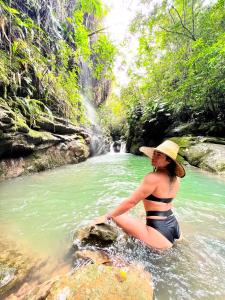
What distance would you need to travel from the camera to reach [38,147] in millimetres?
7586

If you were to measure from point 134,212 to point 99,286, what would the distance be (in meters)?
2.42

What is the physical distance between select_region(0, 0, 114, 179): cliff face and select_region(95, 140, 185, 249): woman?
4708mm

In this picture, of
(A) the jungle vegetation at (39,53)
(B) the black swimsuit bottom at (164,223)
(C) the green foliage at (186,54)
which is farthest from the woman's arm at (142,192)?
(C) the green foliage at (186,54)

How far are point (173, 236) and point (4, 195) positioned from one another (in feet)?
12.9

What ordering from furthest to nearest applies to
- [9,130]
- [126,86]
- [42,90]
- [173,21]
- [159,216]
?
1. [126,86]
2. [173,21]
3. [42,90]
4. [9,130]
5. [159,216]

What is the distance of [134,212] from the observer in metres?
3.90

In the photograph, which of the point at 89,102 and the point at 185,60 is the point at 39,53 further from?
the point at 89,102

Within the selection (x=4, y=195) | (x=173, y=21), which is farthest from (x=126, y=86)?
(x=4, y=195)

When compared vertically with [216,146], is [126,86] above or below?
above

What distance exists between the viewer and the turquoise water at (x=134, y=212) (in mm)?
1979

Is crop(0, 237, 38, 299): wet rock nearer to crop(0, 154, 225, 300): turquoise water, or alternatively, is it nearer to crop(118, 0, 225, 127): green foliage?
crop(0, 154, 225, 300): turquoise water

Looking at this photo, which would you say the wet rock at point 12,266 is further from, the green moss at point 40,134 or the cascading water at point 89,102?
the cascading water at point 89,102

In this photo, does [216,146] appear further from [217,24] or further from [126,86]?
[126,86]

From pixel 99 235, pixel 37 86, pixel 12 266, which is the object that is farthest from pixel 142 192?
pixel 37 86
